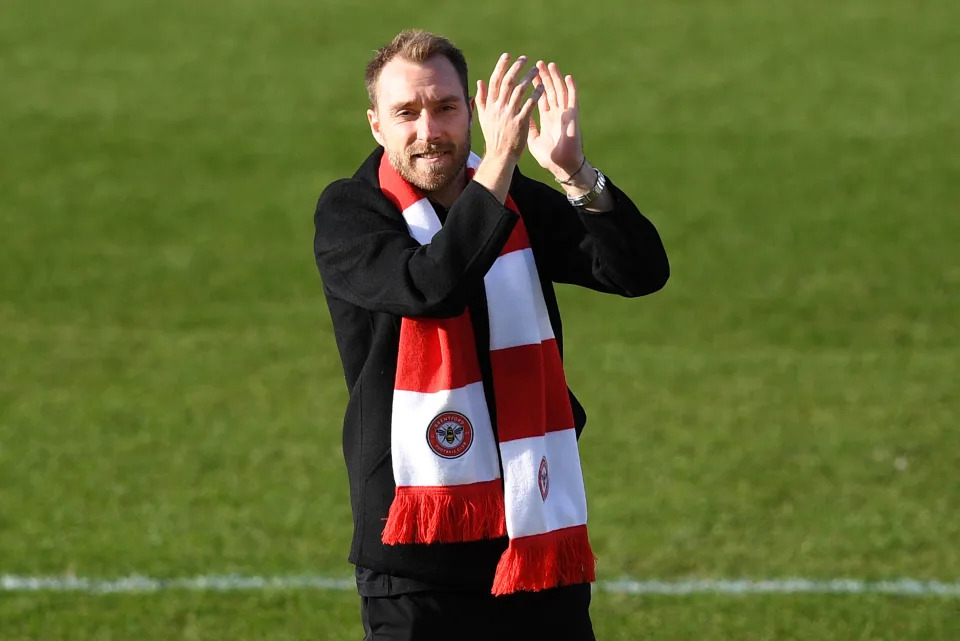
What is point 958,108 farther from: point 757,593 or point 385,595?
point 385,595

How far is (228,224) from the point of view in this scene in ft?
44.4

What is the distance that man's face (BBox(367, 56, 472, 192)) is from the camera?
3.87 meters

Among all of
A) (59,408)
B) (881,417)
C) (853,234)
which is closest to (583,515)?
(881,417)

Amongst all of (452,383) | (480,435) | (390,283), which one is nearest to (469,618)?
(480,435)

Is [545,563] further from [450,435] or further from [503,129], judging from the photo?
[503,129]

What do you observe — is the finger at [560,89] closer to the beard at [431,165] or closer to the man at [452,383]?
the man at [452,383]

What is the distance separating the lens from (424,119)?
386 cm

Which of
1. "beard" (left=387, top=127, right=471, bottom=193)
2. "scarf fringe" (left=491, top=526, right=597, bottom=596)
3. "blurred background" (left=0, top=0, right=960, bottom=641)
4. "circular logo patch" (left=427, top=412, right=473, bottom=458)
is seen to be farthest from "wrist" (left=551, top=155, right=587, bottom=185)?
"blurred background" (left=0, top=0, right=960, bottom=641)

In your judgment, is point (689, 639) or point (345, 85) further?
point (345, 85)

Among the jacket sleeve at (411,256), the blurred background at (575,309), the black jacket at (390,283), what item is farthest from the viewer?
the blurred background at (575,309)

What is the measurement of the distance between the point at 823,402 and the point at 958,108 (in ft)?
24.7

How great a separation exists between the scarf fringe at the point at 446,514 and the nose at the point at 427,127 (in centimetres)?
83

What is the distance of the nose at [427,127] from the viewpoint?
3.86m

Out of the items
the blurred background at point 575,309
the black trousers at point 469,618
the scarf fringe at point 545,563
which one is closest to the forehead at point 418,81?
the scarf fringe at point 545,563
